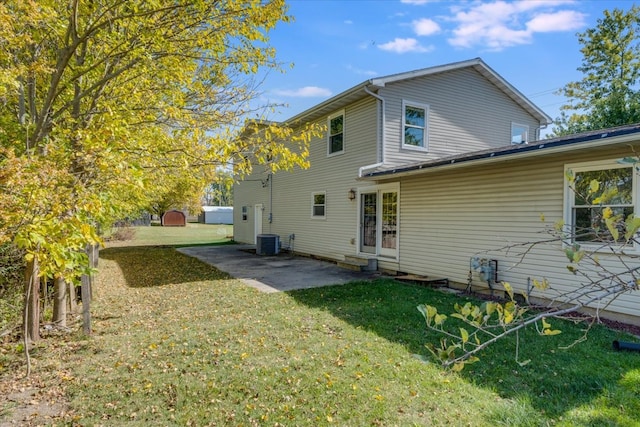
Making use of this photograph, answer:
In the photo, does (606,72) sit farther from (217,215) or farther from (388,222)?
(217,215)

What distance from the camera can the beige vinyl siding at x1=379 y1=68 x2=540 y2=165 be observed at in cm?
1076

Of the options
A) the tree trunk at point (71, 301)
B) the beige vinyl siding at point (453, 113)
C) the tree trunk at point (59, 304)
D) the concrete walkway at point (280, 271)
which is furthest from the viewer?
the beige vinyl siding at point (453, 113)

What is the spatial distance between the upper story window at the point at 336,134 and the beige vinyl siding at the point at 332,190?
0.66 feet

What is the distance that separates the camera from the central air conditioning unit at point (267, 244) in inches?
582

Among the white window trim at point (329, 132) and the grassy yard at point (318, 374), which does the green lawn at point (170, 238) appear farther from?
the grassy yard at point (318, 374)

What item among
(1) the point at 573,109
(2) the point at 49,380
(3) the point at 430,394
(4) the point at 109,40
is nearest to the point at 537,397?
(3) the point at 430,394

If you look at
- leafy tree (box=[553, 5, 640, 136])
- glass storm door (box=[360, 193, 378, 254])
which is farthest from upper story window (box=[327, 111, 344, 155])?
leafy tree (box=[553, 5, 640, 136])

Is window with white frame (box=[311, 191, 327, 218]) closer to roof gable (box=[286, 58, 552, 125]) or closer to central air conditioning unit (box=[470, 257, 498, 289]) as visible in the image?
roof gable (box=[286, 58, 552, 125])

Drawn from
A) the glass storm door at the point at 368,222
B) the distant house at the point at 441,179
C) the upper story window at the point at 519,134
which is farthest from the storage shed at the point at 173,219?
the upper story window at the point at 519,134

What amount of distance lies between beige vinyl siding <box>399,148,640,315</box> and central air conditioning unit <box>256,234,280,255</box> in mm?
6327

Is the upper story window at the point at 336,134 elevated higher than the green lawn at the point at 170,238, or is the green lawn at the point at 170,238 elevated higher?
the upper story window at the point at 336,134

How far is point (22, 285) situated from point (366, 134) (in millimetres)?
8637

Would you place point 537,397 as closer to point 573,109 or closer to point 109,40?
point 109,40

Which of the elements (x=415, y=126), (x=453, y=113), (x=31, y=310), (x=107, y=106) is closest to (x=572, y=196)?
(x=415, y=126)
